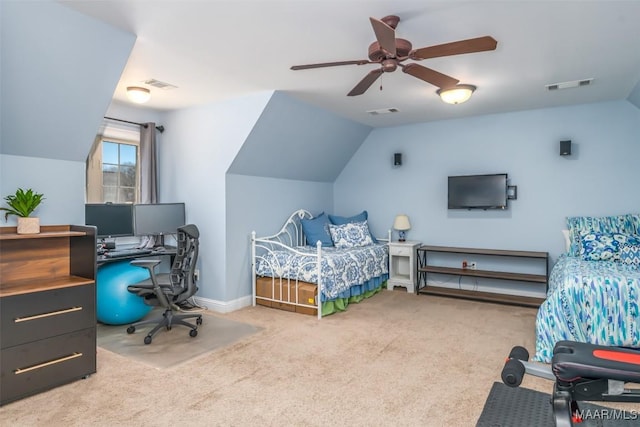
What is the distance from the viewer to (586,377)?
1477 mm

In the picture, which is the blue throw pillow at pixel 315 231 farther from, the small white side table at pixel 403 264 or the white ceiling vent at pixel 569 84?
the white ceiling vent at pixel 569 84

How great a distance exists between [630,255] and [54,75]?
5.12m

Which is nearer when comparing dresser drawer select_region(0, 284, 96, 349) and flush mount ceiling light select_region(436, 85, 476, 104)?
dresser drawer select_region(0, 284, 96, 349)

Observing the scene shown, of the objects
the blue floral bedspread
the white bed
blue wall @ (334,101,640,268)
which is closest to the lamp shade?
blue wall @ (334,101,640,268)

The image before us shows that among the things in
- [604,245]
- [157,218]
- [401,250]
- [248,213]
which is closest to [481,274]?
[401,250]

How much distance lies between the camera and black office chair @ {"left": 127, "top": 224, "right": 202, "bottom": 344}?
133 inches

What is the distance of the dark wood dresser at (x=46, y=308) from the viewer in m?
2.36

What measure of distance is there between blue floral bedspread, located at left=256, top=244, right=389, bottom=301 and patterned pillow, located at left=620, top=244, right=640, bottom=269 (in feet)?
8.68

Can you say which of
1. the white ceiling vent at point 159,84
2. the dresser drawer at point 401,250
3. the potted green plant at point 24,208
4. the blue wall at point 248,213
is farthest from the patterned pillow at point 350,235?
the potted green plant at point 24,208

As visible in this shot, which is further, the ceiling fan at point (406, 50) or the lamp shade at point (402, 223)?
the lamp shade at point (402, 223)

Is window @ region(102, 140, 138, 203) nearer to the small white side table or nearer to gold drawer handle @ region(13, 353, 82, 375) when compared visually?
gold drawer handle @ region(13, 353, 82, 375)

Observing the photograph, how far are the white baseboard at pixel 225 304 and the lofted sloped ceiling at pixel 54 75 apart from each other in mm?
2135

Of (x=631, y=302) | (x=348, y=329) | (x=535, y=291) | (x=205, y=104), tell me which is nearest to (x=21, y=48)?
(x=205, y=104)

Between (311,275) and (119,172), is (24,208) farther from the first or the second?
(311,275)
